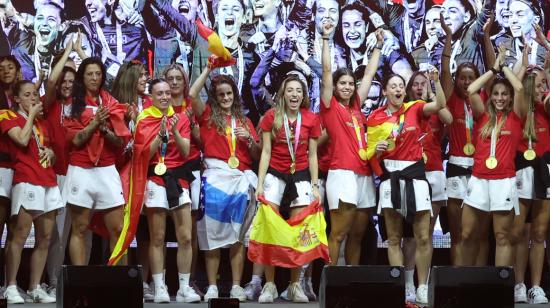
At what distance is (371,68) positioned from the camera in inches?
353

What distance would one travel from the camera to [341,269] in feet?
19.9

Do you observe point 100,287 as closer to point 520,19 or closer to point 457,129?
point 457,129

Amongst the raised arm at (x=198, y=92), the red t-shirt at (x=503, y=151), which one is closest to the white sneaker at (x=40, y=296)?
the raised arm at (x=198, y=92)

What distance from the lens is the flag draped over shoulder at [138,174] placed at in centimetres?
832

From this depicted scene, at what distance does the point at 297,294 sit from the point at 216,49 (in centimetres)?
203

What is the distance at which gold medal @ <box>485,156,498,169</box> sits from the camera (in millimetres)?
8656

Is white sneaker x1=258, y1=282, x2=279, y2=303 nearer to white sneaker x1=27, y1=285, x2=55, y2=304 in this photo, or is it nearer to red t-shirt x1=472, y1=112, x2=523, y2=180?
white sneaker x1=27, y1=285, x2=55, y2=304

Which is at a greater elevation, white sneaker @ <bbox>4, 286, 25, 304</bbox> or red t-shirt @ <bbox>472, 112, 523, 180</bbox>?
red t-shirt @ <bbox>472, 112, 523, 180</bbox>

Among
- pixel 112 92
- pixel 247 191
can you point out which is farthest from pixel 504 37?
pixel 112 92

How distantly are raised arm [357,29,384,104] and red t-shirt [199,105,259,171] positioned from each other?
38.4 inches

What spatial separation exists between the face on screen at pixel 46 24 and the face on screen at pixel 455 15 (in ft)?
11.2

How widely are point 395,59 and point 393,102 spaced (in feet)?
3.79

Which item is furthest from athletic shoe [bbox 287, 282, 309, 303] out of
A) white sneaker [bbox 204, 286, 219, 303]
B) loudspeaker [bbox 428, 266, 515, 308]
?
loudspeaker [bbox 428, 266, 515, 308]

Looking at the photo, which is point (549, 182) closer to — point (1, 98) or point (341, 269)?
point (341, 269)
